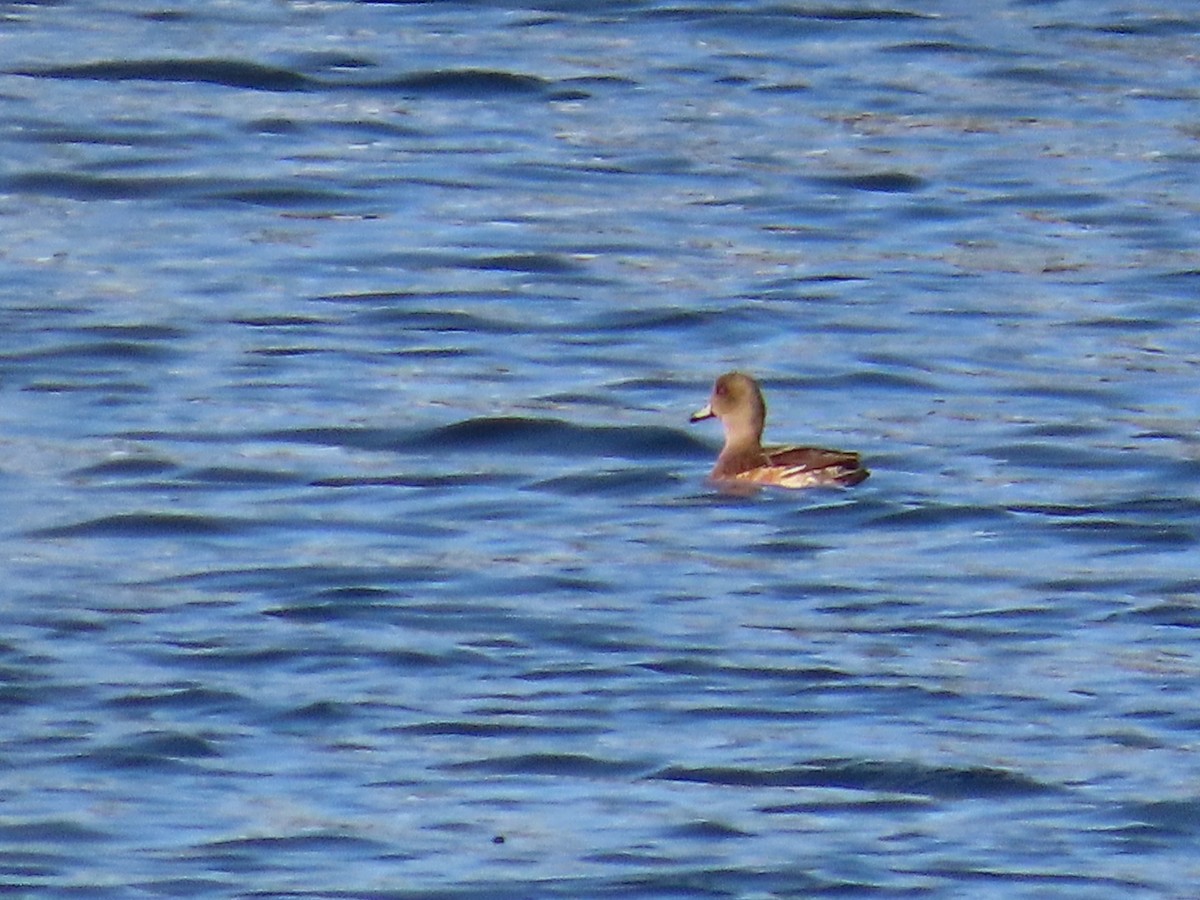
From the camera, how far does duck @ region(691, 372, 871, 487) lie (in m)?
12.3

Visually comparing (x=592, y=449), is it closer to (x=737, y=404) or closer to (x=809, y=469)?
(x=737, y=404)

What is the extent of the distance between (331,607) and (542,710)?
132cm

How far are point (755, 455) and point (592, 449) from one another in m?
0.80

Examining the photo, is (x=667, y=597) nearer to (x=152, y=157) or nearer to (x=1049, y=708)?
(x=1049, y=708)

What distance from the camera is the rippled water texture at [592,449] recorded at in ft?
28.9

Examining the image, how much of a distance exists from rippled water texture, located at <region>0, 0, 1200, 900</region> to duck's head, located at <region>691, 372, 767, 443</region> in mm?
261

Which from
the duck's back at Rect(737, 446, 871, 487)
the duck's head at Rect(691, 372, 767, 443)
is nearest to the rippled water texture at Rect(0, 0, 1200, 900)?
the duck's back at Rect(737, 446, 871, 487)

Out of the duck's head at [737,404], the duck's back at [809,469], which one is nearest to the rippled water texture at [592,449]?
the duck's back at [809,469]

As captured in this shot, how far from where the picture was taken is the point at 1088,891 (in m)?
8.31

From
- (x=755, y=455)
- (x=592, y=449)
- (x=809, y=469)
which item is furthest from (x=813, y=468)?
(x=592, y=449)

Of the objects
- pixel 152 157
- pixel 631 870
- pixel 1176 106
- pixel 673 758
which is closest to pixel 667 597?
pixel 673 758

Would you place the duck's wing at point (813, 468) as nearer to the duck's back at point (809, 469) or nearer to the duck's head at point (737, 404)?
the duck's back at point (809, 469)

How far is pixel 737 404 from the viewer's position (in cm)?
1288

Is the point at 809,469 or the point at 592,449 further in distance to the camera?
the point at 592,449
